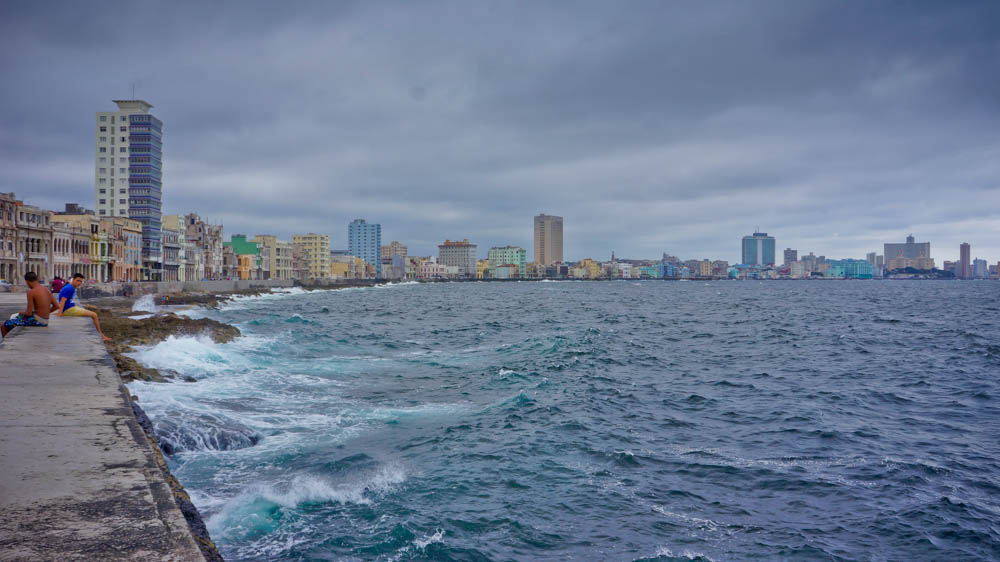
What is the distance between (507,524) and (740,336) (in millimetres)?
36718

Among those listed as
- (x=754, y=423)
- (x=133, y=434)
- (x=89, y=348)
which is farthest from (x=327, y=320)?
(x=133, y=434)

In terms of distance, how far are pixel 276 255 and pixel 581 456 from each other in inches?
7250

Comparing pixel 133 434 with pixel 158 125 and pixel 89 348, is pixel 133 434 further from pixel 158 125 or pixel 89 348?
pixel 158 125

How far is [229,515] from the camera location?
10148 millimetres

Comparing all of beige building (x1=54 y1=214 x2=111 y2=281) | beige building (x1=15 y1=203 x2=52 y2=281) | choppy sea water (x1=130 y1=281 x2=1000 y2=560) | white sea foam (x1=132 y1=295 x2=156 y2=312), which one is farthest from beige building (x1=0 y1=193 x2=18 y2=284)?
choppy sea water (x1=130 y1=281 x2=1000 y2=560)

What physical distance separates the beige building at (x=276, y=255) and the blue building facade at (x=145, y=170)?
42.4 m

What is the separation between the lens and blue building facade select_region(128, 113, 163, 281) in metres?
128

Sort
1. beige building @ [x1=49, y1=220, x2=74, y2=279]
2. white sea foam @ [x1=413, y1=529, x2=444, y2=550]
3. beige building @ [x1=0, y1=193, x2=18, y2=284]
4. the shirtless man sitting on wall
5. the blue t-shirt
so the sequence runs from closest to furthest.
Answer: white sea foam @ [x1=413, y1=529, x2=444, y2=550] < the shirtless man sitting on wall < the blue t-shirt < beige building @ [x1=0, y1=193, x2=18, y2=284] < beige building @ [x1=49, y1=220, x2=74, y2=279]

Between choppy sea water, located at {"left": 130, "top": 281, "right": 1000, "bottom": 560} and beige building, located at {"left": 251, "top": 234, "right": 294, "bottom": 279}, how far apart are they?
523ft

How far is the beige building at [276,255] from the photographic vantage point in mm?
178375

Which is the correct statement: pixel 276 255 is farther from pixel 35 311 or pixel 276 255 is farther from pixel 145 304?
pixel 35 311

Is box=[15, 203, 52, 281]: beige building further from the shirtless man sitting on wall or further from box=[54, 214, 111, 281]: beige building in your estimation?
the shirtless man sitting on wall

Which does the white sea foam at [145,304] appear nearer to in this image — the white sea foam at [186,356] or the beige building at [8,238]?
the beige building at [8,238]

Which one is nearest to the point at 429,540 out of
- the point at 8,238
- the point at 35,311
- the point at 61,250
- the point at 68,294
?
the point at 35,311
